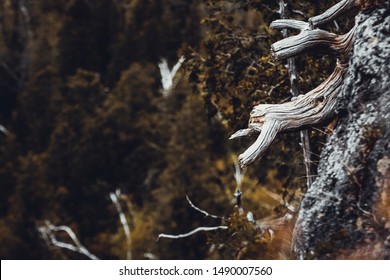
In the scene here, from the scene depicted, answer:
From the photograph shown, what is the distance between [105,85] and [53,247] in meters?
9.47

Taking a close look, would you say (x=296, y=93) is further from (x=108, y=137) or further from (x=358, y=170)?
(x=108, y=137)

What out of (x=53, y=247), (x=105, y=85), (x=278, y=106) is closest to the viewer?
(x=278, y=106)

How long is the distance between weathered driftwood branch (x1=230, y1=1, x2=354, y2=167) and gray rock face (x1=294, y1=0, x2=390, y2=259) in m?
0.19

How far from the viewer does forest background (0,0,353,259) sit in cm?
2669

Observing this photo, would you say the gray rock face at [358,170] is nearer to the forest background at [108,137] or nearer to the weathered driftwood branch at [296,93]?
the weathered driftwood branch at [296,93]

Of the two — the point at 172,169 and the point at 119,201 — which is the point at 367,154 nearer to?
the point at 172,169

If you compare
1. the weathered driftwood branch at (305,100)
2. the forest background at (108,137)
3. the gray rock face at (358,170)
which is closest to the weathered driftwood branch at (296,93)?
the weathered driftwood branch at (305,100)

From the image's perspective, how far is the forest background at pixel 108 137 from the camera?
26688 millimetres

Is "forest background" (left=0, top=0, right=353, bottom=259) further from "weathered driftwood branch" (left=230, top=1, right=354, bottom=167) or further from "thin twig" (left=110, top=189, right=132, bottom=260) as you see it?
"weathered driftwood branch" (left=230, top=1, right=354, bottom=167)

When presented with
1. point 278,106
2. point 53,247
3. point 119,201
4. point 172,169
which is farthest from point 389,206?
point 119,201

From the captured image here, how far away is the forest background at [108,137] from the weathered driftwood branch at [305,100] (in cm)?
1041

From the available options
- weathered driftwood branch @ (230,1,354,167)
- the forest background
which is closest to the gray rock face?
weathered driftwood branch @ (230,1,354,167)

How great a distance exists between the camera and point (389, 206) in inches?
210

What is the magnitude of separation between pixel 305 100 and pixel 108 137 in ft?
86.7
